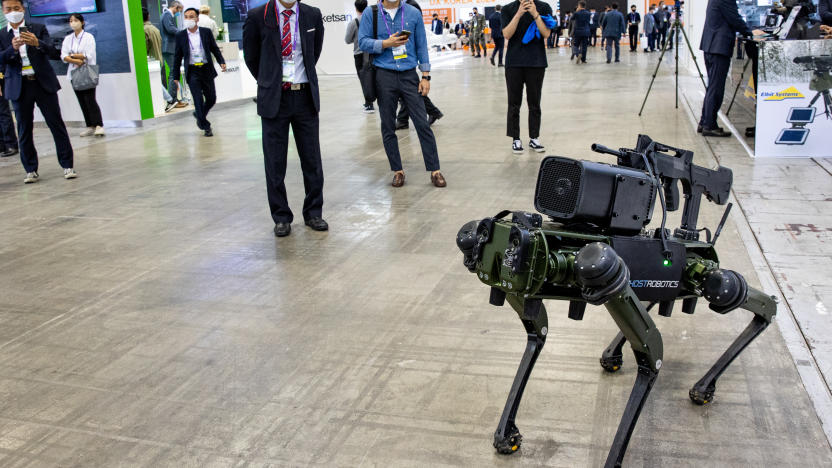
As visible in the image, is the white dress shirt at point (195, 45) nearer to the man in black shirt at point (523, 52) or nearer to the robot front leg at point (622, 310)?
the man in black shirt at point (523, 52)

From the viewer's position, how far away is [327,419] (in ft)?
9.05

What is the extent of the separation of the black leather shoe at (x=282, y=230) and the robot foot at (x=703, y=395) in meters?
3.16

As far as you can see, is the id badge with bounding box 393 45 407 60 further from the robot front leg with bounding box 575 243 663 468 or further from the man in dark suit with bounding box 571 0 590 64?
the man in dark suit with bounding box 571 0 590 64

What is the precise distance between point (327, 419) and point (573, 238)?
3.83ft

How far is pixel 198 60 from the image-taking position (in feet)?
33.7

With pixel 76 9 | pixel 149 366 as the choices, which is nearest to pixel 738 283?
pixel 149 366

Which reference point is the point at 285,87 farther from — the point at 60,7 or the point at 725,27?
the point at 60,7

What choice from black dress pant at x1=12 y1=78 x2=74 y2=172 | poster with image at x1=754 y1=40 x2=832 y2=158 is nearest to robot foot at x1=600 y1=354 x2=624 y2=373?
poster with image at x1=754 y1=40 x2=832 y2=158

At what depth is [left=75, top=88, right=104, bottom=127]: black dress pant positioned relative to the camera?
10.6 metres

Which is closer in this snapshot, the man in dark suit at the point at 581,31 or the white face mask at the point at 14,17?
the white face mask at the point at 14,17

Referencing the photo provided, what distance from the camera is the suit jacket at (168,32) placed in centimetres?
1309

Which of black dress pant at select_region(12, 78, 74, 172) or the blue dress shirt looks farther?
black dress pant at select_region(12, 78, 74, 172)

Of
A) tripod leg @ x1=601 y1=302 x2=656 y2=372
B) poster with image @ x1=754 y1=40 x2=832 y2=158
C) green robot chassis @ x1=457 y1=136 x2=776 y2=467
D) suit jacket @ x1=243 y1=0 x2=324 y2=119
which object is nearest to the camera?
green robot chassis @ x1=457 y1=136 x2=776 y2=467

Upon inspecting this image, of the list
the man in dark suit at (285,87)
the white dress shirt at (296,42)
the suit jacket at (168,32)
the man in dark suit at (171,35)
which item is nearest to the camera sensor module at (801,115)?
the man in dark suit at (285,87)
